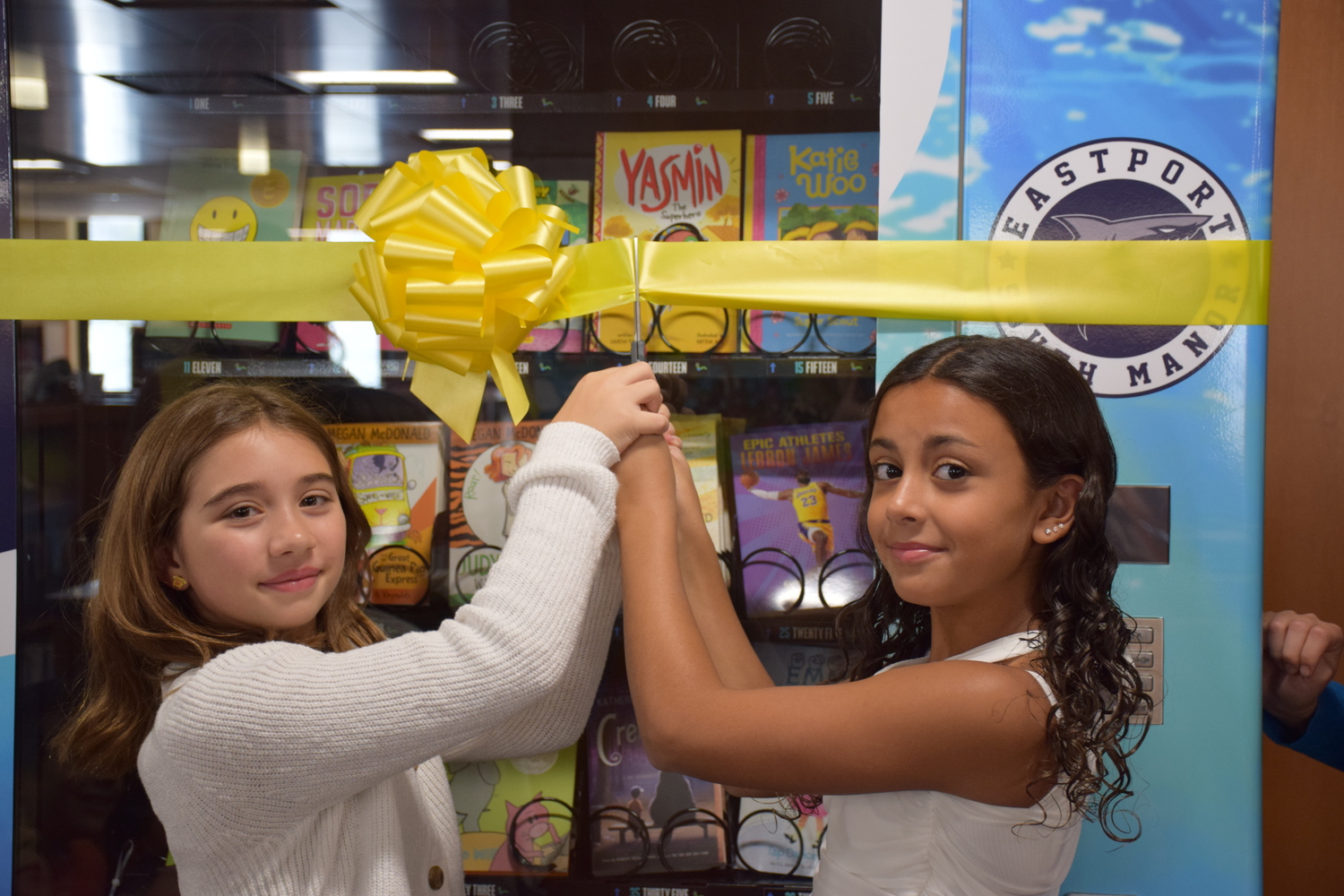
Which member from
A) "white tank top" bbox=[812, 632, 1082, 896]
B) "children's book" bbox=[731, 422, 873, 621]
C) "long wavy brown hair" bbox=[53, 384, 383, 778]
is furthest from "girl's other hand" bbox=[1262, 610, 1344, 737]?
"long wavy brown hair" bbox=[53, 384, 383, 778]

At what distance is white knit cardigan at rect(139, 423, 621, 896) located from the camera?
98 cm

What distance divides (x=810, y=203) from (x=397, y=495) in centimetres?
97

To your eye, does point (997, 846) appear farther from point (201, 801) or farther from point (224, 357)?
point (224, 357)

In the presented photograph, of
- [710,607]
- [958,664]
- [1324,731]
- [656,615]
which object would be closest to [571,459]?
[656,615]

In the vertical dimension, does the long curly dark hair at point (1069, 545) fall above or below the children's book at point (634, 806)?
above

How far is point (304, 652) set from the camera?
106 cm

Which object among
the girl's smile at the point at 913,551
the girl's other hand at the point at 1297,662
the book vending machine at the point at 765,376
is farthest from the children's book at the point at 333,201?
the girl's other hand at the point at 1297,662

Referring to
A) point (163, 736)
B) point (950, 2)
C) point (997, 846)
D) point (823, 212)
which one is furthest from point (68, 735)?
point (950, 2)

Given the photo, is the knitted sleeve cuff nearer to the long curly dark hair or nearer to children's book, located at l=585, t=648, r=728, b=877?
the long curly dark hair

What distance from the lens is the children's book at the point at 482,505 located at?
5.81 ft

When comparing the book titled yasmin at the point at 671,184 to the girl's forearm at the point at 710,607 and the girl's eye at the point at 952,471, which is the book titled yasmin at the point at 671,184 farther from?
the girl's eye at the point at 952,471

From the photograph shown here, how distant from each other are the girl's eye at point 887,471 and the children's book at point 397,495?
3.21 ft

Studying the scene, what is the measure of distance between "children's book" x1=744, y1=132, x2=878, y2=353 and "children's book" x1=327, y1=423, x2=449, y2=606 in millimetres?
677

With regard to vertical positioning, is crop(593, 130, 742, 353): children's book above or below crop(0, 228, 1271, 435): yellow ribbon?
above
